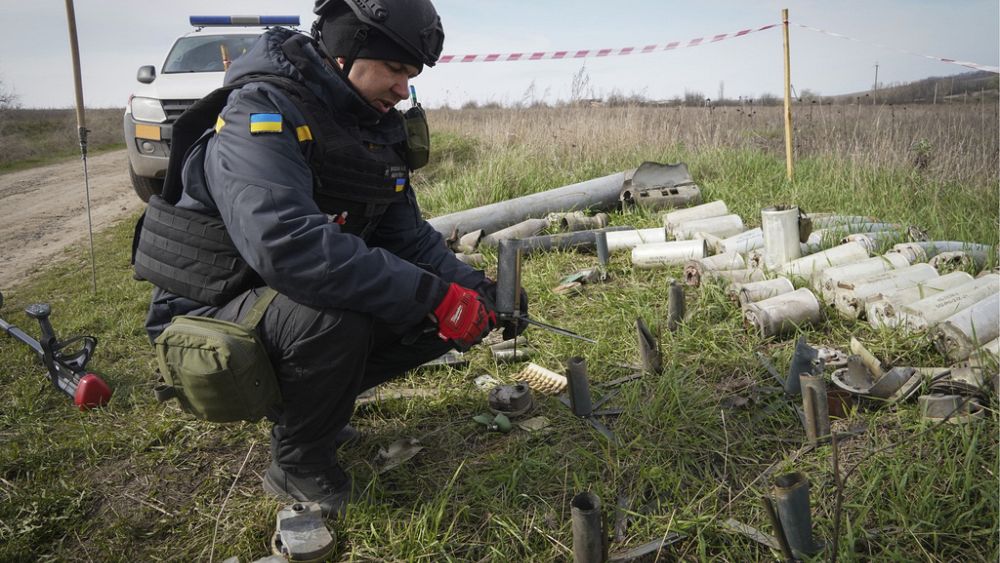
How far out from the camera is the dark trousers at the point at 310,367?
6.66 feet

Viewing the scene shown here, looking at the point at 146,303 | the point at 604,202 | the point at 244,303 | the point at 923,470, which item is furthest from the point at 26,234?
the point at 923,470

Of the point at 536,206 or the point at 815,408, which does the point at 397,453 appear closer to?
the point at 815,408

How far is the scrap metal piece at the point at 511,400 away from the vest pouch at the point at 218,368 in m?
1.05

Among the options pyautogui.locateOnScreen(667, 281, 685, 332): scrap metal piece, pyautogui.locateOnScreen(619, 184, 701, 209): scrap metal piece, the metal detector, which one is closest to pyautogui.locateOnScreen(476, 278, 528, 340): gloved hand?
pyautogui.locateOnScreen(667, 281, 685, 332): scrap metal piece

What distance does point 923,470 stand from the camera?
2.14m

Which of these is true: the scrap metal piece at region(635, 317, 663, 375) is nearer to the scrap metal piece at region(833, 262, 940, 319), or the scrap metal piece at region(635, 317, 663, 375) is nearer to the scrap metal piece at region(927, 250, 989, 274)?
the scrap metal piece at region(833, 262, 940, 319)

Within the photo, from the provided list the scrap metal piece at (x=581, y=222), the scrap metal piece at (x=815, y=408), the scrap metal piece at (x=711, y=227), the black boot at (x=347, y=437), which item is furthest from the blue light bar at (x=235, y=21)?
the scrap metal piece at (x=815, y=408)

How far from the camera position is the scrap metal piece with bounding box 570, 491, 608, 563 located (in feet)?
5.71

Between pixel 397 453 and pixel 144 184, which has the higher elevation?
pixel 144 184

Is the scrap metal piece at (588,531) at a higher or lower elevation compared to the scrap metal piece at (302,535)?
higher

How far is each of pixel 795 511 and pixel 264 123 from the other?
1.89 metres

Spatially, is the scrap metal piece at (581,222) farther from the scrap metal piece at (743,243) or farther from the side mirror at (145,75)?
the side mirror at (145,75)

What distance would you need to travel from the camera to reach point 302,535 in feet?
6.68

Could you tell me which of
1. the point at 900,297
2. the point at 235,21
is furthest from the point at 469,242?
the point at 235,21
